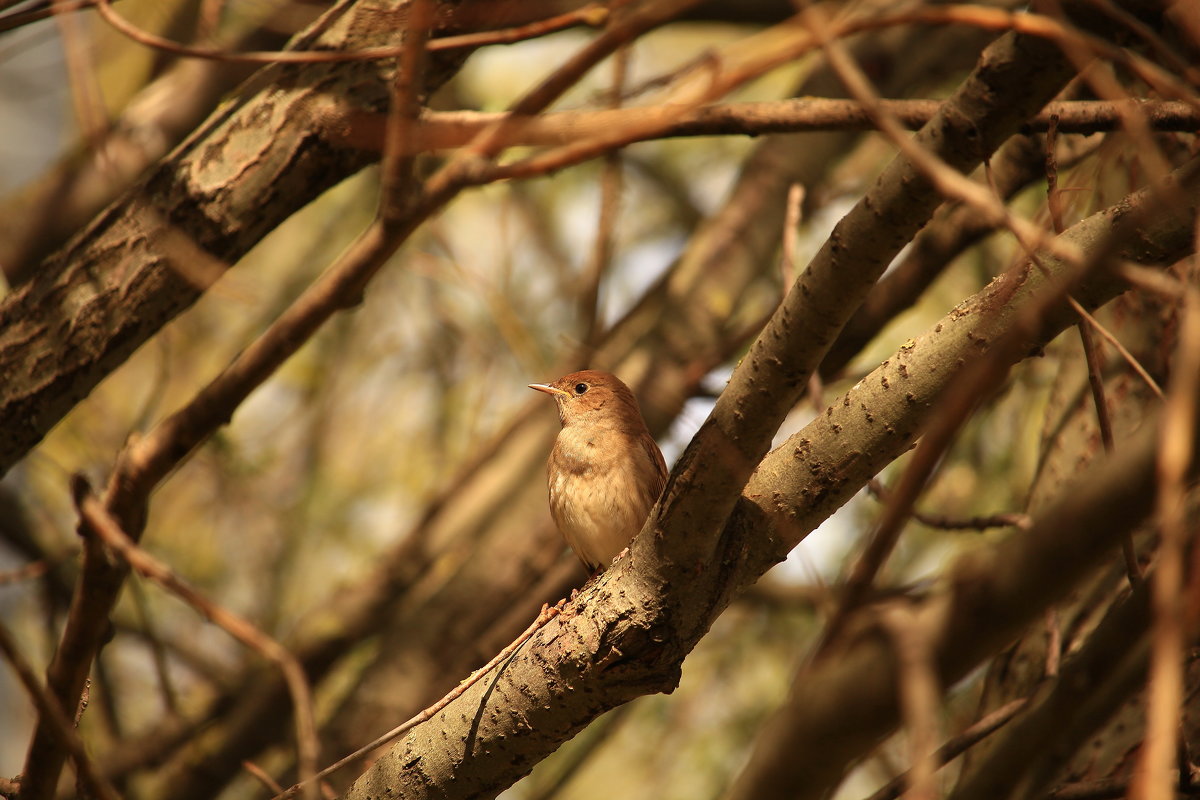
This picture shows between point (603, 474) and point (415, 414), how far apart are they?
14.8 ft

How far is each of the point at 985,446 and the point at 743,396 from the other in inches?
195

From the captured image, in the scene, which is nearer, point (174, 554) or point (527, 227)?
point (174, 554)

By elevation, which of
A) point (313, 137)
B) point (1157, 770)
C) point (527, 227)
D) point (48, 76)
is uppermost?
point (48, 76)

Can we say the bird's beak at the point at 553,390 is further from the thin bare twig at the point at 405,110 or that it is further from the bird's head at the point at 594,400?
the thin bare twig at the point at 405,110

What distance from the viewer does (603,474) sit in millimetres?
5051

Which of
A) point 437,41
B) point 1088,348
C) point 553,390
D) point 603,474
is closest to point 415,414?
point 553,390

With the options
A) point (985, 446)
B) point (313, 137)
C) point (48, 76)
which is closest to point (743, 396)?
point (313, 137)

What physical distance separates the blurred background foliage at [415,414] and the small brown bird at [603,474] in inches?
13.5

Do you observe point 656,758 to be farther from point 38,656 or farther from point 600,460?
point 38,656

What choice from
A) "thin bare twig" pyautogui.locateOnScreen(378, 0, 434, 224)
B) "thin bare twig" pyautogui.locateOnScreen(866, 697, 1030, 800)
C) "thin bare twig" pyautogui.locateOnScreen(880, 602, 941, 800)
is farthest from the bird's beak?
"thin bare twig" pyautogui.locateOnScreen(880, 602, 941, 800)

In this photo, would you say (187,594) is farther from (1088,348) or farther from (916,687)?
(1088,348)

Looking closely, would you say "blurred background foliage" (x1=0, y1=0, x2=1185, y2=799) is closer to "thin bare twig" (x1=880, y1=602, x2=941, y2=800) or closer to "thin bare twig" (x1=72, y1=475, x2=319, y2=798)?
"thin bare twig" (x1=72, y1=475, x2=319, y2=798)

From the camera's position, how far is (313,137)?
3.78 meters

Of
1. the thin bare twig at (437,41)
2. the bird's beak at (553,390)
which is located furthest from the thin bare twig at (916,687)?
the bird's beak at (553,390)
